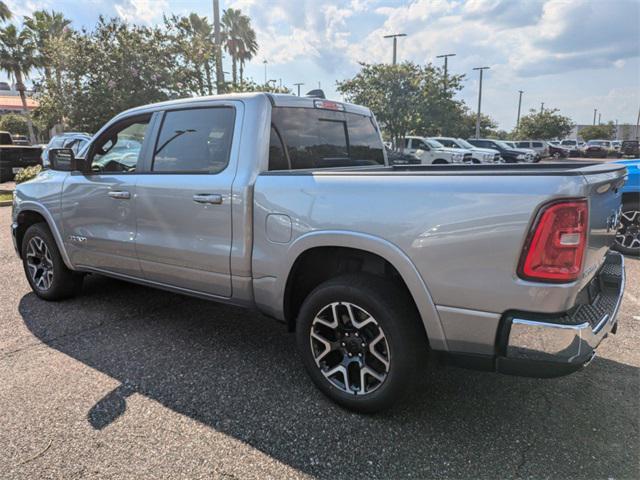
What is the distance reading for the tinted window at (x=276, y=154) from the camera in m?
3.14

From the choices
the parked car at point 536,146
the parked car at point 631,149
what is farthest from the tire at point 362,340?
the parked car at point 631,149

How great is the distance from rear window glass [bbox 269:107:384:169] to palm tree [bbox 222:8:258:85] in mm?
46512

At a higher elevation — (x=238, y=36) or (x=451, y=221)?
(x=238, y=36)

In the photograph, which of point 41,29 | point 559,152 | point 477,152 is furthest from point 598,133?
point 41,29

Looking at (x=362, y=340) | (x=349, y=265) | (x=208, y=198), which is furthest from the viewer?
(x=208, y=198)

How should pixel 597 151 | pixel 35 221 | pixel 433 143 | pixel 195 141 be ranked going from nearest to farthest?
pixel 195 141 → pixel 35 221 → pixel 433 143 → pixel 597 151

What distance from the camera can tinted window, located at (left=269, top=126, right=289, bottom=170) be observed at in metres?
3.14

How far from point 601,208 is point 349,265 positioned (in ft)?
4.56

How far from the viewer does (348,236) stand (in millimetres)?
2586

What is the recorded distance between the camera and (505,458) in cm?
238

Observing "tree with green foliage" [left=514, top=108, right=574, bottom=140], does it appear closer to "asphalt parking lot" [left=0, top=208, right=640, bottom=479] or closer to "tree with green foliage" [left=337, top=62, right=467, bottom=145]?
"tree with green foliage" [left=337, top=62, right=467, bottom=145]

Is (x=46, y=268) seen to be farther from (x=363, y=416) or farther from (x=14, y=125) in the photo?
(x=14, y=125)

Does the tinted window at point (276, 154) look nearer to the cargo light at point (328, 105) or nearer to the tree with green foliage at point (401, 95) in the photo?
the cargo light at point (328, 105)

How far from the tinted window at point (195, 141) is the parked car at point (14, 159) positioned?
49.6ft
